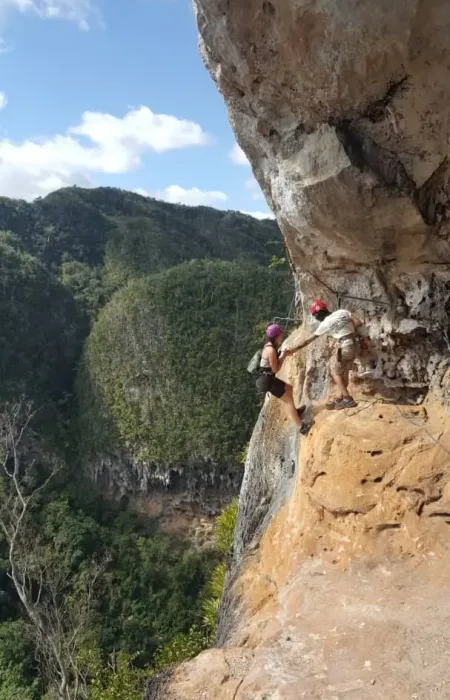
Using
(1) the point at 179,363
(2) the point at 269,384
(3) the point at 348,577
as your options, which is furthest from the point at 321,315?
(1) the point at 179,363

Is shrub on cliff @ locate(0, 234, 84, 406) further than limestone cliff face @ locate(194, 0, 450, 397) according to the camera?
Yes

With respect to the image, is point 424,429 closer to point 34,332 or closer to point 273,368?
point 273,368

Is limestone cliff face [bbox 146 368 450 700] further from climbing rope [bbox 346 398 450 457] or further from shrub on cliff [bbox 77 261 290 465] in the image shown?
shrub on cliff [bbox 77 261 290 465]

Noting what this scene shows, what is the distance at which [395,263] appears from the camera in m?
7.00

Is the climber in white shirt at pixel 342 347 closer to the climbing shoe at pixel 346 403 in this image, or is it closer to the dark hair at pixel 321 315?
the climbing shoe at pixel 346 403

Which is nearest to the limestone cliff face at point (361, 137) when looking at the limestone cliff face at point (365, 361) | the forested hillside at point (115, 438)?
the limestone cliff face at point (365, 361)

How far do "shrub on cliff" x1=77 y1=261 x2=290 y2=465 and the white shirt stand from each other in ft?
79.6

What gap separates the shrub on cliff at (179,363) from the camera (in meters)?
32.0

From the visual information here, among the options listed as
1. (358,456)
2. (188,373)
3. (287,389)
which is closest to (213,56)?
(287,389)

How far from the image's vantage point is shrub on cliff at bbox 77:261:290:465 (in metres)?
32.0

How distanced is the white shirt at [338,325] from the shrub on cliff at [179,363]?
955 inches

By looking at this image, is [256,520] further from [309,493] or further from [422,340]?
[422,340]

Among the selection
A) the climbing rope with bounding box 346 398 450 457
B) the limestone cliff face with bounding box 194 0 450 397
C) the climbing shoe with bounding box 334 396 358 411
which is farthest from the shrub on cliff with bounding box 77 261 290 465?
the limestone cliff face with bounding box 194 0 450 397

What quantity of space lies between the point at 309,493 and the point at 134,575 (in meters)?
23.3
